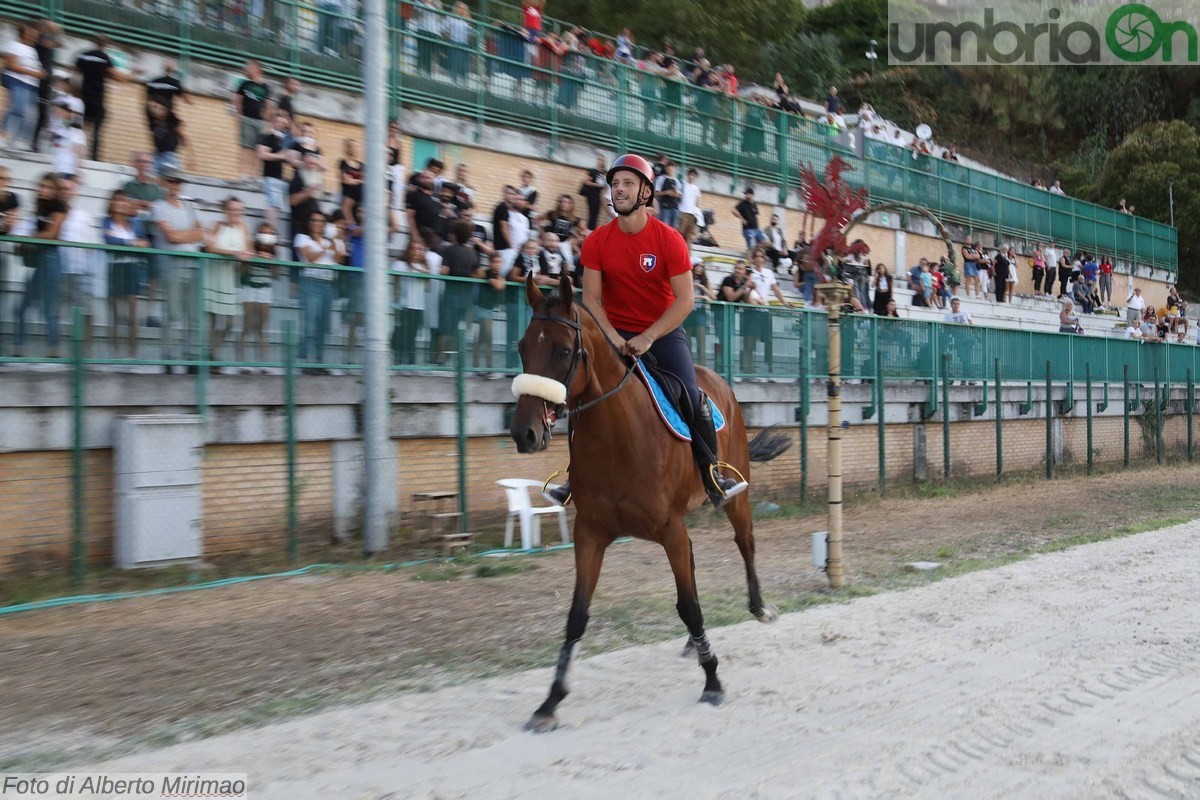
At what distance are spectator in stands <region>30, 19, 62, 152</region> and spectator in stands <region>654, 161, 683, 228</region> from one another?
10.3 metres

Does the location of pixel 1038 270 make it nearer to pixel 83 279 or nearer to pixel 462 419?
pixel 462 419

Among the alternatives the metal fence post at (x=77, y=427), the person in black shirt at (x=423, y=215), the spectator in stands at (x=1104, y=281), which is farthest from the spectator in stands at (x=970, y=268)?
the metal fence post at (x=77, y=427)

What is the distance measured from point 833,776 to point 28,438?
7966 mm

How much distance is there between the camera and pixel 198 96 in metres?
16.0

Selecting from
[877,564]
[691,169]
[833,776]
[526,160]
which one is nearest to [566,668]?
[833,776]

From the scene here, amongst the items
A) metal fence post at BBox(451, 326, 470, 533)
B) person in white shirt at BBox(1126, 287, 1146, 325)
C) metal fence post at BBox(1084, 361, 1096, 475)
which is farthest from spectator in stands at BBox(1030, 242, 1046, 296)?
metal fence post at BBox(451, 326, 470, 533)

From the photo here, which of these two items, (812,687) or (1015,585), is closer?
(812,687)

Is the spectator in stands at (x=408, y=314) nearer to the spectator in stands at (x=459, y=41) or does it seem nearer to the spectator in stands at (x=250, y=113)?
the spectator in stands at (x=250, y=113)

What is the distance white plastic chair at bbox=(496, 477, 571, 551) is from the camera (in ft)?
41.0

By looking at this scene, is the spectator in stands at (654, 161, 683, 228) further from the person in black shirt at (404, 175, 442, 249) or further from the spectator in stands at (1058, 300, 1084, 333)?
the spectator in stands at (1058, 300, 1084, 333)

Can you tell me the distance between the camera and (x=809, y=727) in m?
5.90

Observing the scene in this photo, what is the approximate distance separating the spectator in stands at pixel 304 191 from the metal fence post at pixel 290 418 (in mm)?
1666

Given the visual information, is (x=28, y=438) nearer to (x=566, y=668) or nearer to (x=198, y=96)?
(x=566, y=668)

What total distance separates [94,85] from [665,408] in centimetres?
1034
